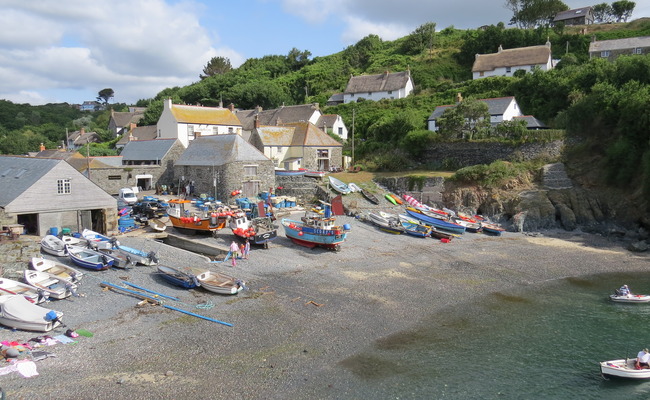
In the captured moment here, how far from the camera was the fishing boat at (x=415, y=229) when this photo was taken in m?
31.1

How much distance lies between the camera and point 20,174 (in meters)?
26.5

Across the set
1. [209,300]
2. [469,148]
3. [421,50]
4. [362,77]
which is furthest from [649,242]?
[421,50]

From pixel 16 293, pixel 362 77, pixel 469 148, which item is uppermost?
pixel 362 77

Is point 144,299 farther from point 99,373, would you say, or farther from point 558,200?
point 558,200

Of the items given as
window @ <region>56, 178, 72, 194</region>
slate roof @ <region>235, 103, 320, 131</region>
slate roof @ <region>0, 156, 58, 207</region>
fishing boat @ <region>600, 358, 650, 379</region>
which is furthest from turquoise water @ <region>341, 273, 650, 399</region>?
slate roof @ <region>235, 103, 320, 131</region>

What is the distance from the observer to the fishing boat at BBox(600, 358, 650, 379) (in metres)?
14.3

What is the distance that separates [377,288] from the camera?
850 inches

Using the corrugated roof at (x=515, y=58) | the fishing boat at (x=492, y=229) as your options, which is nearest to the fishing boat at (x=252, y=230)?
the fishing boat at (x=492, y=229)

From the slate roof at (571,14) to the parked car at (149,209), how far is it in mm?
81710

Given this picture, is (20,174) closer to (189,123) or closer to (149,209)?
(149,209)

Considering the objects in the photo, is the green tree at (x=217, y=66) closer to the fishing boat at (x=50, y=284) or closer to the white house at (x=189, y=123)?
the white house at (x=189, y=123)

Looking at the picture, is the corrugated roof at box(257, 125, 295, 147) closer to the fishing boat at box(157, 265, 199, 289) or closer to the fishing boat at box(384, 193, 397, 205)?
the fishing boat at box(384, 193, 397, 205)

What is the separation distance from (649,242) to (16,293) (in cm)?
3547

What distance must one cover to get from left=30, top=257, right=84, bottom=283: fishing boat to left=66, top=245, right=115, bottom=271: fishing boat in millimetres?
687
